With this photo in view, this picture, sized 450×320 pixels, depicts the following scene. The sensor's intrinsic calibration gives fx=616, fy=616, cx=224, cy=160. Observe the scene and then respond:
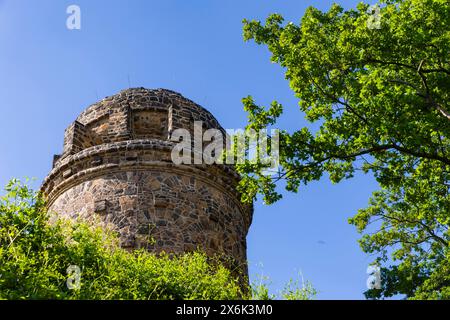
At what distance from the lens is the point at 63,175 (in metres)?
16.1

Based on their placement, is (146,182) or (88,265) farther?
(146,182)

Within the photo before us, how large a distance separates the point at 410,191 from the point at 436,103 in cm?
281

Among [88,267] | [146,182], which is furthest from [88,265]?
[146,182]

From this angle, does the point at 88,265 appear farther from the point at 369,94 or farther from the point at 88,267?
the point at 369,94

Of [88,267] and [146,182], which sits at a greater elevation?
[146,182]

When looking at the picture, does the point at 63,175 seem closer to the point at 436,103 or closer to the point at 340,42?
the point at 340,42

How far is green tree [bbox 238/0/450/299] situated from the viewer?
42.3ft

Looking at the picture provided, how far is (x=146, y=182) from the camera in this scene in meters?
15.2

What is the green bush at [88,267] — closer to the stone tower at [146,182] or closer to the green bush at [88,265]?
the green bush at [88,265]

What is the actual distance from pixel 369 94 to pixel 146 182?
5.81m

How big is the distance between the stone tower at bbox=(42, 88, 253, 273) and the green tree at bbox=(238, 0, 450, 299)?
1642mm

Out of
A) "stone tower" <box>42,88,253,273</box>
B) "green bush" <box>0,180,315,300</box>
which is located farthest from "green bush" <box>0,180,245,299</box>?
"stone tower" <box>42,88,253,273</box>

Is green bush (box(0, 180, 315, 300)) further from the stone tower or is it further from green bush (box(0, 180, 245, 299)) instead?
the stone tower
